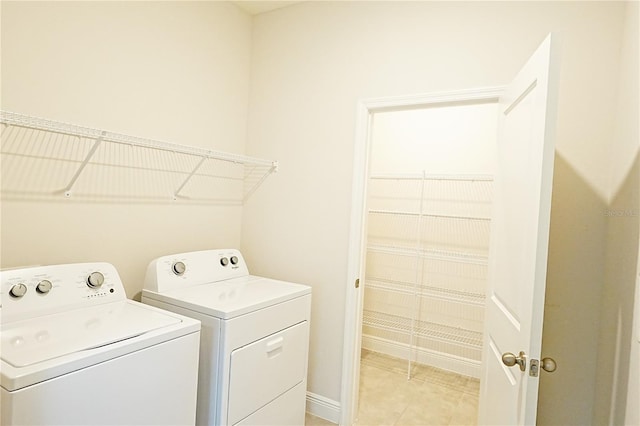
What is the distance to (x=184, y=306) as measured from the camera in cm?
175

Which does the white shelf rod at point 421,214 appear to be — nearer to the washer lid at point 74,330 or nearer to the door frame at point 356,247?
the door frame at point 356,247

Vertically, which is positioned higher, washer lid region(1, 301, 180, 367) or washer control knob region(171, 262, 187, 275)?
washer control knob region(171, 262, 187, 275)

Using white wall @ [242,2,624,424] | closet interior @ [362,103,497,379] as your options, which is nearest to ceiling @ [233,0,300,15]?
white wall @ [242,2,624,424]

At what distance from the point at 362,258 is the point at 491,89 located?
3.67 feet

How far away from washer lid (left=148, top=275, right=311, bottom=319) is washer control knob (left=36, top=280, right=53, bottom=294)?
465 mm

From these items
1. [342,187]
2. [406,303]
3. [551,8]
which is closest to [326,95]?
[342,187]

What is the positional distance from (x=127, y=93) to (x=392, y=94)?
1.38 meters

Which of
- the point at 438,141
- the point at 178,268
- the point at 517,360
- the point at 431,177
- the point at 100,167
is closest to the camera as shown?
the point at 517,360

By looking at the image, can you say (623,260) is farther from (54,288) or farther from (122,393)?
(54,288)

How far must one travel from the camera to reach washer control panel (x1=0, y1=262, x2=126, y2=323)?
4.54 feet

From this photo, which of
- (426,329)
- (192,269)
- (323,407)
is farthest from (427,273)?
(192,269)

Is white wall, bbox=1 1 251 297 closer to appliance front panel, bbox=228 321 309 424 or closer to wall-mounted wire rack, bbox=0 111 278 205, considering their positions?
wall-mounted wire rack, bbox=0 111 278 205

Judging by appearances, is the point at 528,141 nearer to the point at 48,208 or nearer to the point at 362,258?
the point at 362,258

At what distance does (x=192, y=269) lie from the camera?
6.79ft
